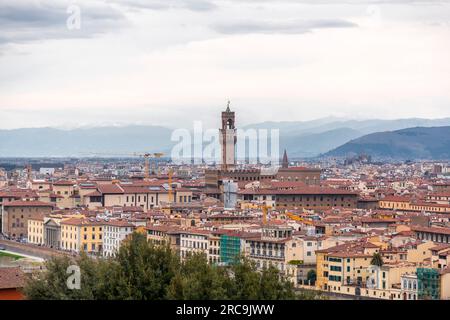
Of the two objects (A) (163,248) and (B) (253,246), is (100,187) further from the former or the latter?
(A) (163,248)

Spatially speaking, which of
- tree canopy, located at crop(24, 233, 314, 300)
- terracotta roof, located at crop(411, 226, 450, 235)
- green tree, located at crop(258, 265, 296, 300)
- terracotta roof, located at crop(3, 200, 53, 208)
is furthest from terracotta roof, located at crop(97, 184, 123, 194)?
green tree, located at crop(258, 265, 296, 300)

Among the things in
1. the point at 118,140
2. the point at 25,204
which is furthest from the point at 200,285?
the point at 118,140

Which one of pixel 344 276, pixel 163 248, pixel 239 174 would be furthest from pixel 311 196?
pixel 163 248

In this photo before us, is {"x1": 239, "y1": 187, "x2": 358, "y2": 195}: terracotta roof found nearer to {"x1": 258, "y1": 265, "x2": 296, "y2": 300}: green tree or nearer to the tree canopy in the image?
the tree canopy

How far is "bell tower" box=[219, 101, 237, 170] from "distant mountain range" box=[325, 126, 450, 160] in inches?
3449

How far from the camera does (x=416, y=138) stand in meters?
149

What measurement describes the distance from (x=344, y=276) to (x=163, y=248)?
11277 millimetres

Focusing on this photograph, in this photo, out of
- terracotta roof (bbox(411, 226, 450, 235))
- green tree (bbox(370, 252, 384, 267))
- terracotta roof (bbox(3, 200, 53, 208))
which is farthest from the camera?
terracotta roof (bbox(3, 200, 53, 208))

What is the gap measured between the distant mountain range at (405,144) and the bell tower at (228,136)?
87.6m

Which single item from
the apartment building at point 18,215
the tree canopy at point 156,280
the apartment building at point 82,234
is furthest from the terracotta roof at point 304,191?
the tree canopy at point 156,280

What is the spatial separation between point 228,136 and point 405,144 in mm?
98350

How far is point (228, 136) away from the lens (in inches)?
2092

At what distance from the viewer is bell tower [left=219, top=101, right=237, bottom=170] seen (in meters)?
52.9
